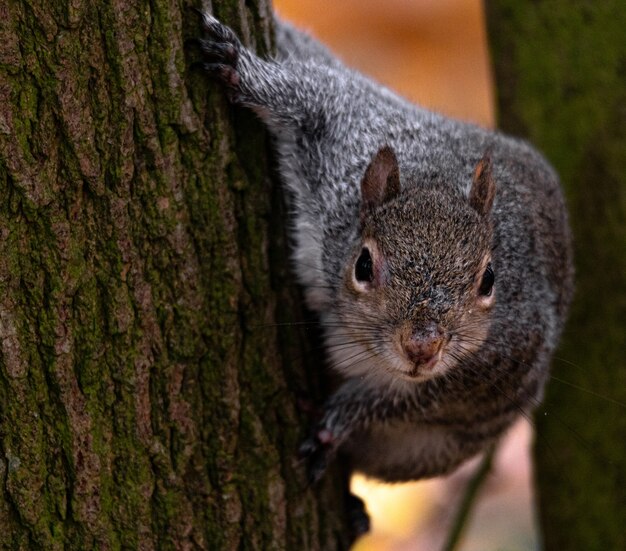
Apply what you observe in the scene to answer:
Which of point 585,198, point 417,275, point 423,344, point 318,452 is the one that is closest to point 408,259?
point 417,275

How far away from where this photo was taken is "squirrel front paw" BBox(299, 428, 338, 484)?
10.00 feet

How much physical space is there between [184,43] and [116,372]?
99cm

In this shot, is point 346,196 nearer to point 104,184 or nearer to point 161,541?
point 104,184

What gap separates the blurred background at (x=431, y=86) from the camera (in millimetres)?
6445

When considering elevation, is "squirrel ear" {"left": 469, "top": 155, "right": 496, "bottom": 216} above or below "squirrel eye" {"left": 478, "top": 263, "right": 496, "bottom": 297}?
above

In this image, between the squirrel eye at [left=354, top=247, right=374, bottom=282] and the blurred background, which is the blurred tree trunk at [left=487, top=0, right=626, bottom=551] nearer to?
the blurred background

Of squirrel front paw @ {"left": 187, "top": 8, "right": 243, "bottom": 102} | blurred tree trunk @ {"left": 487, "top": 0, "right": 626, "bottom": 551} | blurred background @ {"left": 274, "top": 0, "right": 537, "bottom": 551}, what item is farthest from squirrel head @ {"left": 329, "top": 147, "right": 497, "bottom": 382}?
blurred background @ {"left": 274, "top": 0, "right": 537, "bottom": 551}

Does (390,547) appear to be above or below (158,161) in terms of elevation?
below

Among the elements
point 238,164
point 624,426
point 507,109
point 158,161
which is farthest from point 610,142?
point 158,161

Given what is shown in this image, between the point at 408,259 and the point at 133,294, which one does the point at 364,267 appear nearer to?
the point at 408,259

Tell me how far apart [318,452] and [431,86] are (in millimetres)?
6720

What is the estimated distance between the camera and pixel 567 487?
15.1ft

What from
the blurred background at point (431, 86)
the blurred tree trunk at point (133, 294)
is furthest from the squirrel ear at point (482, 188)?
the blurred background at point (431, 86)

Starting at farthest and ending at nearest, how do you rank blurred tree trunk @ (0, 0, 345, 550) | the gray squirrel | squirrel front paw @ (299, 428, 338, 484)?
squirrel front paw @ (299, 428, 338, 484) < the gray squirrel < blurred tree trunk @ (0, 0, 345, 550)
